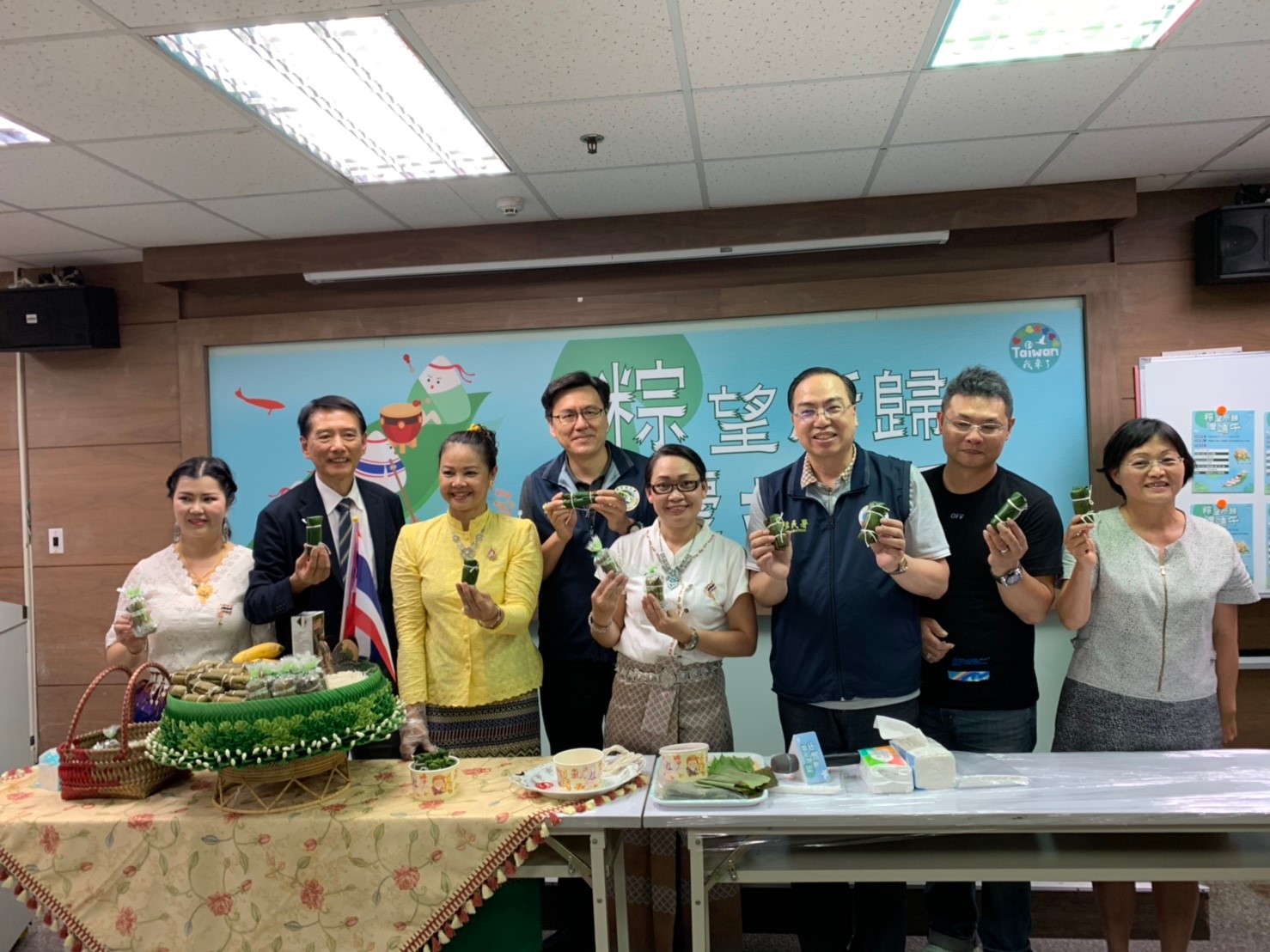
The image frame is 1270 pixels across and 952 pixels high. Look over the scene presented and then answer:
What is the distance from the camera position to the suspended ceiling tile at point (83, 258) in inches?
155

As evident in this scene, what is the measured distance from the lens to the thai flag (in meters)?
2.62

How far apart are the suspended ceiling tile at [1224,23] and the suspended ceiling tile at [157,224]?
3.43 m

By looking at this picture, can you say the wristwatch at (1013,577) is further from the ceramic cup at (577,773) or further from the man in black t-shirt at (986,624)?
the ceramic cup at (577,773)

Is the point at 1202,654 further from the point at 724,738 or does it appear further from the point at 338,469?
the point at 338,469

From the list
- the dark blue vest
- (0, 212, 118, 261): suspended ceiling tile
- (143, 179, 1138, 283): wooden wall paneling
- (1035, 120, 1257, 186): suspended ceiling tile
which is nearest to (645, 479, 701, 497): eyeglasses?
the dark blue vest

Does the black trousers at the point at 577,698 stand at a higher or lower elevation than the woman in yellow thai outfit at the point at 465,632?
lower

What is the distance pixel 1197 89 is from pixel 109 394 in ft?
15.6

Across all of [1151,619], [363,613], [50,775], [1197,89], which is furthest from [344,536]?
[1197,89]

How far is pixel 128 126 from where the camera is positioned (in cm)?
255

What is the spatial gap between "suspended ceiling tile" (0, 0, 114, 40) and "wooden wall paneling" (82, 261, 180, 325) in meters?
2.28

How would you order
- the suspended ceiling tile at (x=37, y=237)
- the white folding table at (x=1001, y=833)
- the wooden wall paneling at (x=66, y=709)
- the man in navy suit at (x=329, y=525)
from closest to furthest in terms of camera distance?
1. the white folding table at (x=1001, y=833)
2. the man in navy suit at (x=329, y=525)
3. the suspended ceiling tile at (x=37, y=237)
4. the wooden wall paneling at (x=66, y=709)

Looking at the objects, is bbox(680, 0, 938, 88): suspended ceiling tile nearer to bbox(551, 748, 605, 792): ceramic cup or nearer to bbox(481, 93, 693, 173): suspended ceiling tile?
bbox(481, 93, 693, 173): suspended ceiling tile

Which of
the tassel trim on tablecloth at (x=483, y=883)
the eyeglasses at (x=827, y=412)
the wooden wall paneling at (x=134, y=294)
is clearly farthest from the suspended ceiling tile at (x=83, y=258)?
the tassel trim on tablecloth at (x=483, y=883)

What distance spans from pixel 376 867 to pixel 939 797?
4.26ft
